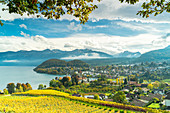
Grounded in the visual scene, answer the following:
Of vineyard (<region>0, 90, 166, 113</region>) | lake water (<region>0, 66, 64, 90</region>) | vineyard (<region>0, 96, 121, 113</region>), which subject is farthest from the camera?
lake water (<region>0, 66, 64, 90</region>)

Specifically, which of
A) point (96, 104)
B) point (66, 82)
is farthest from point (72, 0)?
point (66, 82)

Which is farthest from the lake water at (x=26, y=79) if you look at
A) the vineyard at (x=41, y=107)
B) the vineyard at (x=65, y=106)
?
the vineyard at (x=41, y=107)

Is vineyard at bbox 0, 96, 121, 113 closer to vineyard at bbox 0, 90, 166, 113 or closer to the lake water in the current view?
vineyard at bbox 0, 90, 166, 113

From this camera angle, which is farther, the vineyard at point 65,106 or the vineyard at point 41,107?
the vineyard at point 65,106

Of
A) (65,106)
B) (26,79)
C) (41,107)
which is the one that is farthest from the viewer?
(26,79)

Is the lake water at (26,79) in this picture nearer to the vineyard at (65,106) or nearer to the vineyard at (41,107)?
the vineyard at (65,106)

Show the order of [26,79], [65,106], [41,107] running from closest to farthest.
Result: [41,107], [65,106], [26,79]

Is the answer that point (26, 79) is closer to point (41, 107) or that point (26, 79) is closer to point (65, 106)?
point (65, 106)

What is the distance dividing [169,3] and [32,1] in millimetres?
3503

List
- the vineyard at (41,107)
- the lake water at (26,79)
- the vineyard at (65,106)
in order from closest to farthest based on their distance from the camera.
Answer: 1. the vineyard at (41,107)
2. the vineyard at (65,106)
3. the lake water at (26,79)

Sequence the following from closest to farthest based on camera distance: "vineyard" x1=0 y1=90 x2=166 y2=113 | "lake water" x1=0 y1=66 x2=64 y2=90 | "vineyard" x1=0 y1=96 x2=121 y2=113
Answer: "vineyard" x1=0 y1=96 x2=121 y2=113 → "vineyard" x1=0 y1=90 x2=166 y2=113 → "lake water" x1=0 y1=66 x2=64 y2=90

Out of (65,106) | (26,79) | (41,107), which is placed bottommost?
(26,79)

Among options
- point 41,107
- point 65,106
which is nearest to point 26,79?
point 65,106

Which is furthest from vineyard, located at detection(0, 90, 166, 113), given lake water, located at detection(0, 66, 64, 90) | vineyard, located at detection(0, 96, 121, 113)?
lake water, located at detection(0, 66, 64, 90)
